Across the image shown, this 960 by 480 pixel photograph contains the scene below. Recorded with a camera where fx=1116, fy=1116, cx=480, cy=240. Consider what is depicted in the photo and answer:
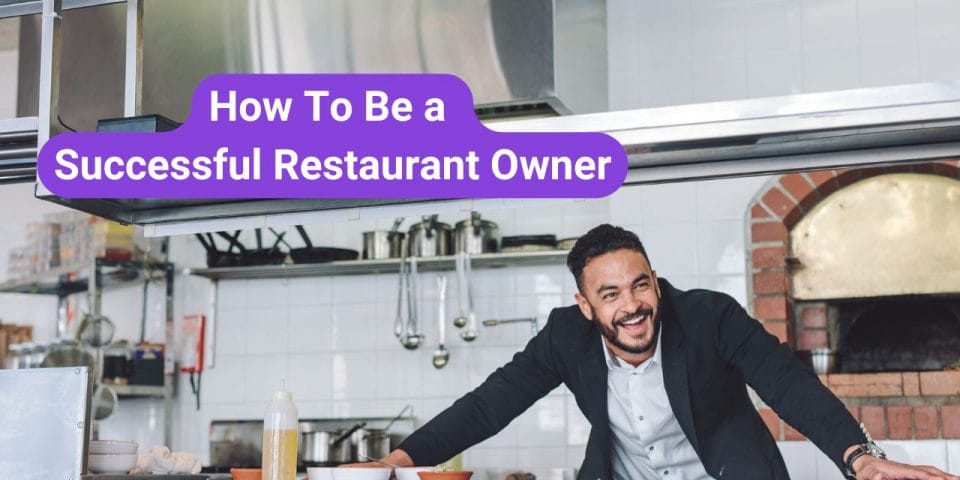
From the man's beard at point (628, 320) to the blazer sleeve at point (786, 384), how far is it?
16cm

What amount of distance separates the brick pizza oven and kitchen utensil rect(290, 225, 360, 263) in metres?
1.88

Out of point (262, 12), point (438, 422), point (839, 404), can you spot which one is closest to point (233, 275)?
point (262, 12)

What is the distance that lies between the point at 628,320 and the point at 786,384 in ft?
1.39

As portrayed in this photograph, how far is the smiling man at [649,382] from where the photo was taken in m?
2.78

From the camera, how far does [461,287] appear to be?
204 inches

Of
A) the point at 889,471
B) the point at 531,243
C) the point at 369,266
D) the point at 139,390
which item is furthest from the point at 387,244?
the point at 889,471

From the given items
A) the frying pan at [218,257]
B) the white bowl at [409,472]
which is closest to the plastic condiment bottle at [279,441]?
the white bowl at [409,472]

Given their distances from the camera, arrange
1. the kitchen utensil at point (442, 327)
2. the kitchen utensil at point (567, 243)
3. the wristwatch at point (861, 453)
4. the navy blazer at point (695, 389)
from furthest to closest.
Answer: the kitchen utensil at point (442, 327) < the kitchen utensil at point (567, 243) < the navy blazer at point (695, 389) < the wristwatch at point (861, 453)

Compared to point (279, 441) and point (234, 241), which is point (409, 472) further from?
point (234, 241)

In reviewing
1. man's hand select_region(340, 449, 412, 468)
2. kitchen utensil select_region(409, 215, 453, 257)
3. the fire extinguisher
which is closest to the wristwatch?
man's hand select_region(340, 449, 412, 468)

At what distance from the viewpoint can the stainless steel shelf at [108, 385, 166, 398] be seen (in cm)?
548

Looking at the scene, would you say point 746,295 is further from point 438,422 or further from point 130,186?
point 130,186

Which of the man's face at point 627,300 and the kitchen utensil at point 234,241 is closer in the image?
the man's face at point 627,300

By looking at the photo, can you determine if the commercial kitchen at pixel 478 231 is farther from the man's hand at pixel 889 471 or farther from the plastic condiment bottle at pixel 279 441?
the man's hand at pixel 889 471
